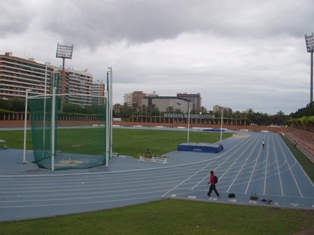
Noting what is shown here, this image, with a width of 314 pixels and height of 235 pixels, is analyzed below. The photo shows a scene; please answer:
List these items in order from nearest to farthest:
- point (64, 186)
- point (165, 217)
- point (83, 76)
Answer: point (165, 217) → point (64, 186) → point (83, 76)

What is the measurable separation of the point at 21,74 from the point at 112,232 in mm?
108876

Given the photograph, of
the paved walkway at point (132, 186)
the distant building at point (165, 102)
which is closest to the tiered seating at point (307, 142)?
the paved walkway at point (132, 186)

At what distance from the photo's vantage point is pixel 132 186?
554 inches

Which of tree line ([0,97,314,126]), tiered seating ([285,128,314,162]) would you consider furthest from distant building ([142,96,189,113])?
tiered seating ([285,128,314,162])

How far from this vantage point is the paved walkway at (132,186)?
11126 mm

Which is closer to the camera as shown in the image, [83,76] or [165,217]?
[165,217]

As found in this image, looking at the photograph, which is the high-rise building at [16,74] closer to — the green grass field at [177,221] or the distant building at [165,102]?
the distant building at [165,102]

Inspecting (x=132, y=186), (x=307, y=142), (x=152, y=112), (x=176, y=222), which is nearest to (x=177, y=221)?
(x=176, y=222)

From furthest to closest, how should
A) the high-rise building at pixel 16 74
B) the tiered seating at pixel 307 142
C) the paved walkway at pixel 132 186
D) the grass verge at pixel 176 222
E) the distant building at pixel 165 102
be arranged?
1. the distant building at pixel 165 102
2. the high-rise building at pixel 16 74
3. the tiered seating at pixel 307 142
4. the paved walkway at pixel 132 186
5. the grass verge at pixel 176 222

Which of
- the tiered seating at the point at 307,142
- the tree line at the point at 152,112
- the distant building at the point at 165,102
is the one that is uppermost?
the distant building at the point at 165,102

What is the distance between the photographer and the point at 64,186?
13727mm

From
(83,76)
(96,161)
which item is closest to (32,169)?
(96,161)

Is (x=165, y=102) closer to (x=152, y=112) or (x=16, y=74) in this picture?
(x=152, y=112)

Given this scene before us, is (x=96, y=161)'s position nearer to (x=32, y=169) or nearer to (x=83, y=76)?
(x=32, y=169)
